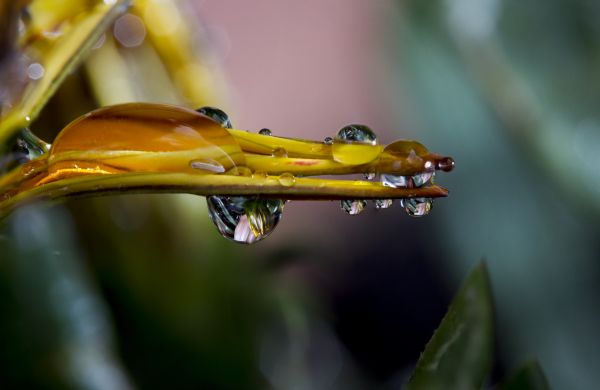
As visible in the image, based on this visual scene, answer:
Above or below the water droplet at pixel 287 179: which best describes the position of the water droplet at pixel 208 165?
above

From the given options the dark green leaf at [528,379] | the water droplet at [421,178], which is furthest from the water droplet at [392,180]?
the dark green leaf at [528,379]

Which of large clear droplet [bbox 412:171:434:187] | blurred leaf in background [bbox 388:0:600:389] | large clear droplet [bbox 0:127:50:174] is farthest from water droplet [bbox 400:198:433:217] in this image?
blurred leaf in background [bbox 388:0:600:389]

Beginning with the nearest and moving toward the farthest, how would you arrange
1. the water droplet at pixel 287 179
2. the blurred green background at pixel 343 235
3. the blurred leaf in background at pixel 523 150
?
the water droplet at pixel 287 179 → the blurred green background at pixel 343 235 → the blurred leaf in background at pixel 523 150

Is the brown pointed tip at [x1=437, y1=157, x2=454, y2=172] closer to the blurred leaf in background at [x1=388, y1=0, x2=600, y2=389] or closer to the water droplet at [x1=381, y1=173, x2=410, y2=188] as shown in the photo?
the water droplet at [x1=381, y1=173, x2=410, y2=188]

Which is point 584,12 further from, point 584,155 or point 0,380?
point 0,380

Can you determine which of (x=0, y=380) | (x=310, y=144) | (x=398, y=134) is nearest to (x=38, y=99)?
(x=310, y=144)

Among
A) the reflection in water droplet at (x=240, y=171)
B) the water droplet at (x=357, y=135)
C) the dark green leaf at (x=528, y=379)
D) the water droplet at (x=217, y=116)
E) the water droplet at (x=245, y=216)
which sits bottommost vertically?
the dark green leaf at (x=528, y=379)

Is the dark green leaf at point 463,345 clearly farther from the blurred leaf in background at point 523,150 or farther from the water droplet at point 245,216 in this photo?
the blurred leaf in background at point 523,150
